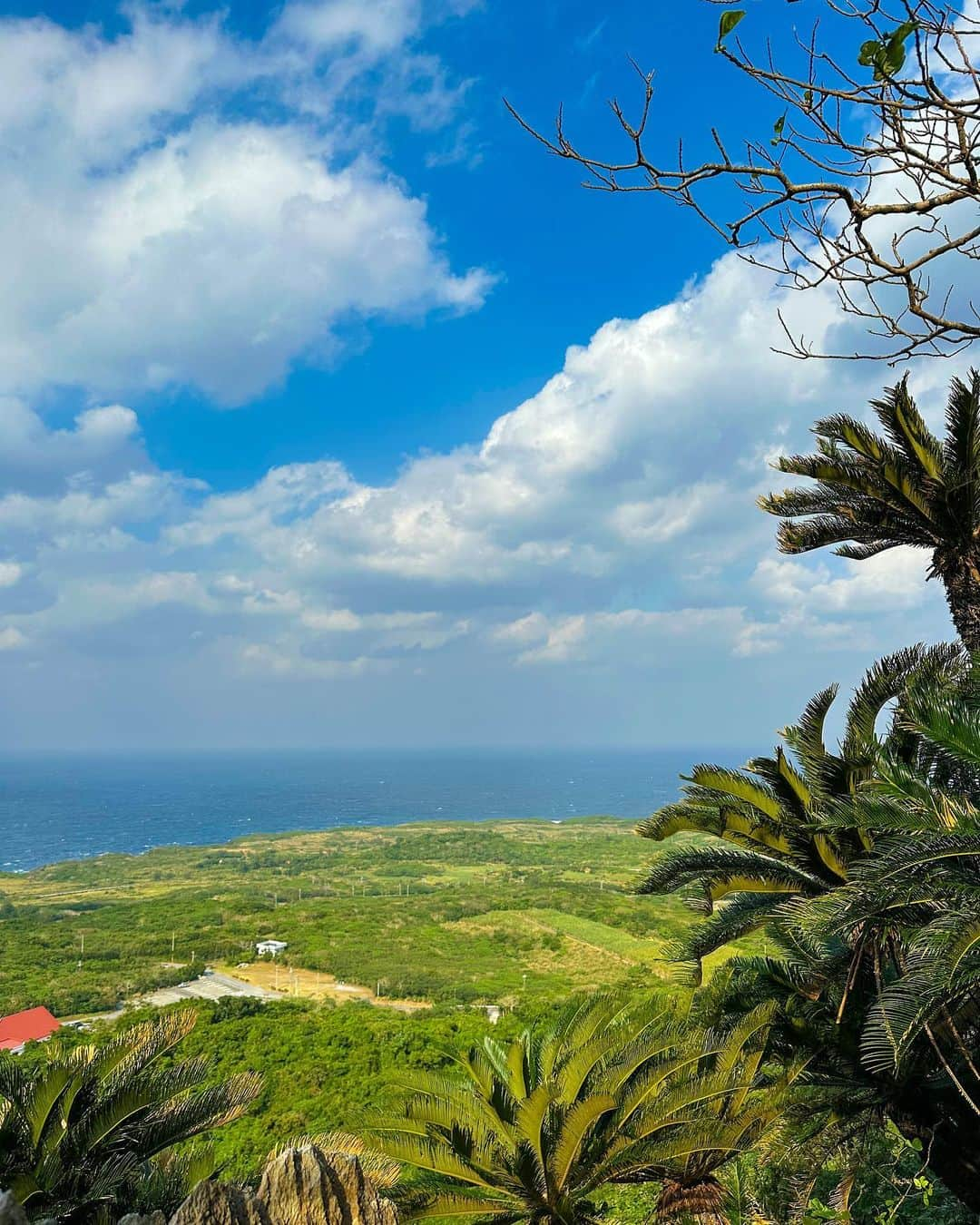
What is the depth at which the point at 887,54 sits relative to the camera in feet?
6.18

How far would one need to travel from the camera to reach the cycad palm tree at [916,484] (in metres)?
6.92

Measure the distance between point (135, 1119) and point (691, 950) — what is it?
492 cm

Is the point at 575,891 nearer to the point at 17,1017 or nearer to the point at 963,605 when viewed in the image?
the point at 17,1017

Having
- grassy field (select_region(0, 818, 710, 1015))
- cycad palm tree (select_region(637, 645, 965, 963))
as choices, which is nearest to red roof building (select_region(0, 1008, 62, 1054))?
grassy field (select_region(0, 818, 710, 1015))

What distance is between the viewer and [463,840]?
3029 inches

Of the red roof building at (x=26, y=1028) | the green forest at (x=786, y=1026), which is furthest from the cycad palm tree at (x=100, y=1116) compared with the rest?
the red roof building at (x=26, y=1028)

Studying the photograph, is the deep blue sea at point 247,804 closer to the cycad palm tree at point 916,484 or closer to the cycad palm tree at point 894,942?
the cycad palm tree at point 894,942

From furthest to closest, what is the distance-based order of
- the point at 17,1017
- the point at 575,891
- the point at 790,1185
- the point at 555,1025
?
1. the point at 575,891
2. the point at 17,1017
3. the point at 555,1025
4. the point at 790,1185

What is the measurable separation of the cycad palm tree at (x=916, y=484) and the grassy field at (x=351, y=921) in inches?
189

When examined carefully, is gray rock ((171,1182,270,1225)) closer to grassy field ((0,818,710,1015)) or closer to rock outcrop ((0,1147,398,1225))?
rock outcrop ((0,1147,398,1225))

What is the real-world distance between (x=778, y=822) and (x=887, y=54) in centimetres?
595

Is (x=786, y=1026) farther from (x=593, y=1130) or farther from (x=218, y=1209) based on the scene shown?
(x=218, y=1209)

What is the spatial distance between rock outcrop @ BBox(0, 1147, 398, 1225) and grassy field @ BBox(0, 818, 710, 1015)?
5.79 m

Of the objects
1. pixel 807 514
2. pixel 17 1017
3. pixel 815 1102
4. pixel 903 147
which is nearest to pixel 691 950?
pixel 815 1102
